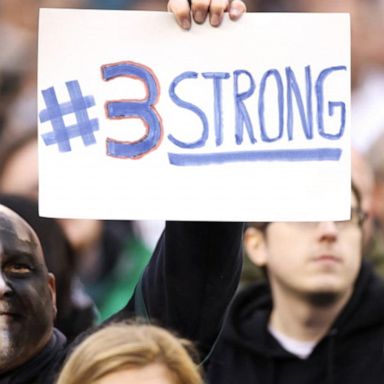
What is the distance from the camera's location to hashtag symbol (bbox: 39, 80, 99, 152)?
8.59ft

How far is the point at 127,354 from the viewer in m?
2.46

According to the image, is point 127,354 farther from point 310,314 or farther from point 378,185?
point 378,185

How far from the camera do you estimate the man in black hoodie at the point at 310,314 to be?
357cm

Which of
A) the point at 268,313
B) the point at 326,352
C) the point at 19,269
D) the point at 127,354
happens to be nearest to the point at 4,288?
the point at 19,269

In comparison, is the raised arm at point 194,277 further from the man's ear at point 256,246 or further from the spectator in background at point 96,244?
the spectator in background at point 96,244

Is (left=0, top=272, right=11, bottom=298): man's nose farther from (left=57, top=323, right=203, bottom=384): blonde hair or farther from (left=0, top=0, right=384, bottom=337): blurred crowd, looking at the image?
(left=0, top=0, right=384, bottom=337): blurred crowd

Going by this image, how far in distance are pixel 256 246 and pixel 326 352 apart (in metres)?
0.39

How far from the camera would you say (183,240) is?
2625 mm

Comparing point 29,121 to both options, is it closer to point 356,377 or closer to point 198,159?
point 356,377

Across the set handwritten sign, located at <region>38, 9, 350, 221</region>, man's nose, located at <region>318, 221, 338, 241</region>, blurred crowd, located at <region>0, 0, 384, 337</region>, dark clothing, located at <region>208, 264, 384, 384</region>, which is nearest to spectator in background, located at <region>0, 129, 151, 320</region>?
blurred crowd, located at <region>0, 0, 384, 337</region>

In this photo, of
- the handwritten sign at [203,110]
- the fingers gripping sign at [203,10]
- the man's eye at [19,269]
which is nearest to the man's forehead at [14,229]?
the man's eye at [19,269]

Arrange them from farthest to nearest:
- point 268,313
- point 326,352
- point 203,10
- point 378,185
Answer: point 378,185 → point 268,313 → point 326,352 → point 203,10

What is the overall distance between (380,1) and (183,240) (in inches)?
118

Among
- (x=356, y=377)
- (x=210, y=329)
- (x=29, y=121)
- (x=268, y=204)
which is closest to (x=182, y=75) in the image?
(x=268, y=204)
